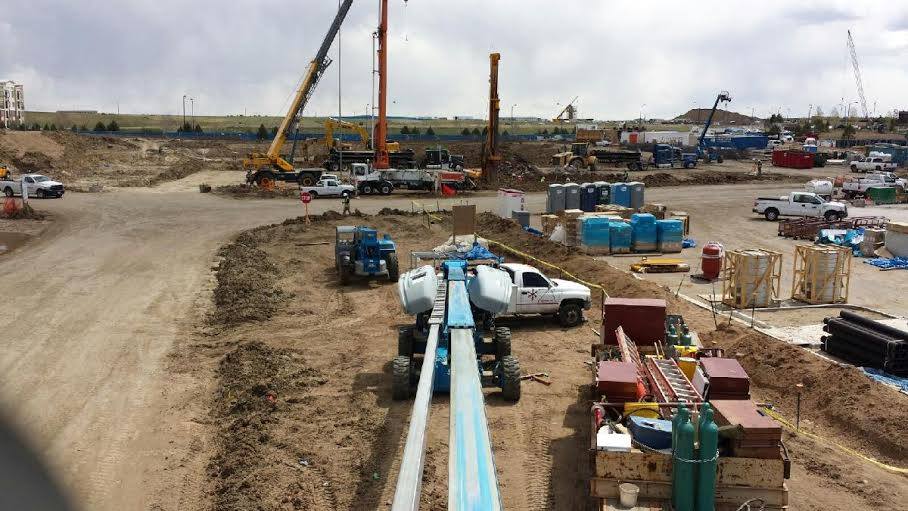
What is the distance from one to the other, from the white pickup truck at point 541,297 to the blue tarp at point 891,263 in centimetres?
1466

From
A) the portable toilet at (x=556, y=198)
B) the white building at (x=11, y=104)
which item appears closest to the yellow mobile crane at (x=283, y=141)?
the portable toilet at (x=556, y=198)

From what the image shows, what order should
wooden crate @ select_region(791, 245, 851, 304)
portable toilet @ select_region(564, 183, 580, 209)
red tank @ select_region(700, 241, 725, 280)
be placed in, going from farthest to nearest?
portable toilet @ select_region(564, 183, 580, 209)
red tank @ select_region(700, 241, 725, 280)
wooden crate @ select_region(791, 245, 851, 304)

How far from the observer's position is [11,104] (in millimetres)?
136500

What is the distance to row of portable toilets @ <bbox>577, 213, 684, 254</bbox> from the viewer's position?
31.5 metres

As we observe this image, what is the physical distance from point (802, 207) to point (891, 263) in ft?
45.3

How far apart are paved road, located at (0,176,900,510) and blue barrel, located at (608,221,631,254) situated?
38.3ft

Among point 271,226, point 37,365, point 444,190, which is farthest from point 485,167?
point 37,365

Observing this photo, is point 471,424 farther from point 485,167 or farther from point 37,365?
point 485,167

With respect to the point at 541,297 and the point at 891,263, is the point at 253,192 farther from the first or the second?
the point at 891,263

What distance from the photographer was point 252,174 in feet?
Answer: 185

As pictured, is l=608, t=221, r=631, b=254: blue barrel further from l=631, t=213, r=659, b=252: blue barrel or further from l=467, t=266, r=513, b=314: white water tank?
l=467, t=266, r=513, b=314: white water tank

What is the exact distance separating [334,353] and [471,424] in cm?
1150

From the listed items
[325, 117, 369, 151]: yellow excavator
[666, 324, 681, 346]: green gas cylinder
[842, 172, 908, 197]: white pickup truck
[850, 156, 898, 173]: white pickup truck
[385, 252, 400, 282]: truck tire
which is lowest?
[385, 252, 400, 282]: truck tire

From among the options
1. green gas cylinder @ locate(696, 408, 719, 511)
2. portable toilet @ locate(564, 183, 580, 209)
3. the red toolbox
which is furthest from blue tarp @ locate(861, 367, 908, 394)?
portable toilet @ locate(564, 183, 580, 209)
